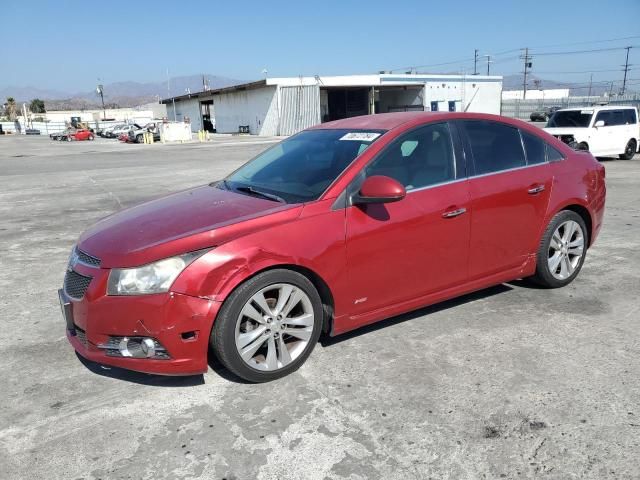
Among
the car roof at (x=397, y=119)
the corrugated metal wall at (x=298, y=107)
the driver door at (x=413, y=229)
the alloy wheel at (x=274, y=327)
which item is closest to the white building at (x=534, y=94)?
the corrugated metal wall at (x=298, y=107)

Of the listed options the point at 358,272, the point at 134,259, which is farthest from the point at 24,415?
the point at 358,272

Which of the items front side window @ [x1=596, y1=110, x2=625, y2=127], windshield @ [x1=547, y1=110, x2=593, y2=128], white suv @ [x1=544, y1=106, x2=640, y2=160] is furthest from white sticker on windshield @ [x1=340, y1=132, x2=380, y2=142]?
front side window @ [x1=596, y1=110, x2=625, y2=127]

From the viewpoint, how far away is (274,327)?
324 centimetres

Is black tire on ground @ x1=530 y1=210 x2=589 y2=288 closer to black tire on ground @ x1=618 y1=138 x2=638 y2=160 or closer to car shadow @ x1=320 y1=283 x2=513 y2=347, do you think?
car shadow @ x1=320 y1=283 x2=513 y2=347

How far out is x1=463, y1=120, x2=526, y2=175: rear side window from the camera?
4.11 metres

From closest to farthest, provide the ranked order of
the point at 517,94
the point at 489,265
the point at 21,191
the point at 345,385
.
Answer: the point at 345,385 < the point at 489,265 < the point at 21,191 < the point at 517,94

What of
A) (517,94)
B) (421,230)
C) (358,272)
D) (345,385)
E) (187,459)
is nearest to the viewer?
(187,459)

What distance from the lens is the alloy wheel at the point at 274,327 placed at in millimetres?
3150

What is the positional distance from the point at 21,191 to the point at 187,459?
13.1 meters

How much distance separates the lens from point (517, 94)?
307ft

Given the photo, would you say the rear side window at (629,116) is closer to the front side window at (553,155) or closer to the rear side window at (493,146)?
the front side window at (553,155)

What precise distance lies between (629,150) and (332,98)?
1625 inches

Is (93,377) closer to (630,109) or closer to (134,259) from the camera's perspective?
(134,259)

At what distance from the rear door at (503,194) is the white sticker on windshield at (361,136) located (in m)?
0.78
